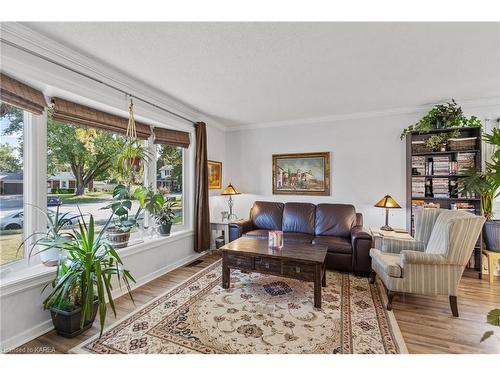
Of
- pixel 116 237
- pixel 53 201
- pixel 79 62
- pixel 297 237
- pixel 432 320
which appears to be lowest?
pixel 432 320

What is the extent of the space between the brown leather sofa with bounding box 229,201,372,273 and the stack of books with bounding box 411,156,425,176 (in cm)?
104

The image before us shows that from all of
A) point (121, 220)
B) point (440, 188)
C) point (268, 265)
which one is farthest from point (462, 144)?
point (121, 220)

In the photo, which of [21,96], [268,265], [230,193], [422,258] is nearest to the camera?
[21,96]

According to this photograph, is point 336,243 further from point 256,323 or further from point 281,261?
point 256,323

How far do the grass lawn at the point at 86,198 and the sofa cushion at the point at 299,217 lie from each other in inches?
106

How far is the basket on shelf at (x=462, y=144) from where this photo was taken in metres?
3.23

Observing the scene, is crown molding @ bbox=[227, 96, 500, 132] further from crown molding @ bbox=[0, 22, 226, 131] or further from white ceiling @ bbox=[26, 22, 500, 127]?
crown molding @ bbox=[0, 22, 226, 131]

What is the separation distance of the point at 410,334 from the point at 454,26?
245 cm

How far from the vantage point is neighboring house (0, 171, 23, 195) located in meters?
1.89

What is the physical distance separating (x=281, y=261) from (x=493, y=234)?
9.74ft

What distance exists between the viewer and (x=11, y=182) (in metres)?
1.94

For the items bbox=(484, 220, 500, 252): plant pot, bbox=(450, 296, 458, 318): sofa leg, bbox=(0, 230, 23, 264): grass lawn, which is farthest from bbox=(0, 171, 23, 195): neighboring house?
bbox=(484, 220, 500, 252): plant pot

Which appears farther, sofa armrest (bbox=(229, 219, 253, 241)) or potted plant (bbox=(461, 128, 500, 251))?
sofa armrest (bbox=(229, 219, 253, 241))
